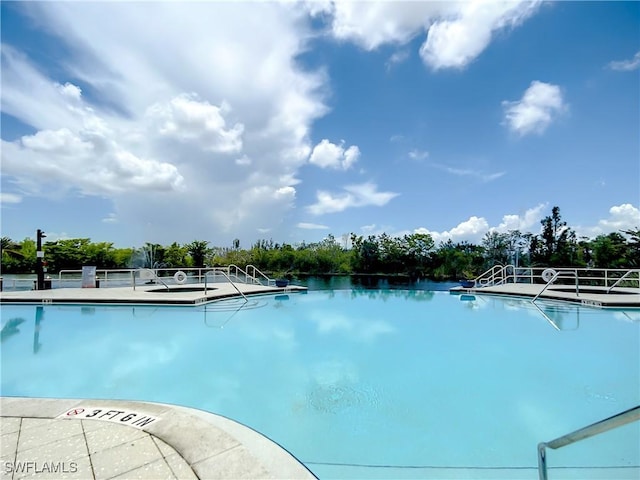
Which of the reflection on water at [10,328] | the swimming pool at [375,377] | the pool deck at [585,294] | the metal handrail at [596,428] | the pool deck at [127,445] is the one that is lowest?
the swimming pool at [375,377]

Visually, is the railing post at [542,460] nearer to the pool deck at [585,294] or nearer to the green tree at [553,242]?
the pool deck at [585,294]

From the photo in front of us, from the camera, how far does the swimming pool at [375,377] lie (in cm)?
265

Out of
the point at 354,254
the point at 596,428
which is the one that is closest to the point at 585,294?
the point at 596,428

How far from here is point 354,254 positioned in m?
26.1

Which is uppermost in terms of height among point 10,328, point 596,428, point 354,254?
point 354,254

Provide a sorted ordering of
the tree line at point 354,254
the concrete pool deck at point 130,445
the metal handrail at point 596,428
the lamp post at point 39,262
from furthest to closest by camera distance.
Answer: the tree line at point 354,254 → the lamp post at point 39,262 → the concrete pool deck at point 130,445 → the metal handrail at point 596,428

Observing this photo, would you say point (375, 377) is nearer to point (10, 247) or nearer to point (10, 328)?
point (10, 328)

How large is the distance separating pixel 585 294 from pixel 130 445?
12.8m

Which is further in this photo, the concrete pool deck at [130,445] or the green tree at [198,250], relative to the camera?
the green tree at [198,250]

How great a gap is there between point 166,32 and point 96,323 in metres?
6.47

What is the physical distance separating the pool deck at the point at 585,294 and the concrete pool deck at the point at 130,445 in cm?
1014

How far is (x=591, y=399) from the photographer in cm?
359

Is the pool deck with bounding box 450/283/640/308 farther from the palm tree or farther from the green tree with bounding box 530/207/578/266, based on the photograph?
the palm tree

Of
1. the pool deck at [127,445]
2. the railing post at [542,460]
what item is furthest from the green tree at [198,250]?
the railing post at [542,460]
